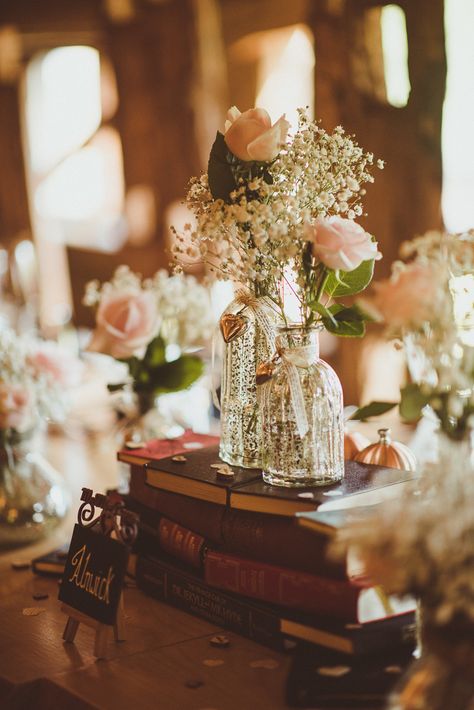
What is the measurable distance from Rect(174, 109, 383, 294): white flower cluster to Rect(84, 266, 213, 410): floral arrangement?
44 cm

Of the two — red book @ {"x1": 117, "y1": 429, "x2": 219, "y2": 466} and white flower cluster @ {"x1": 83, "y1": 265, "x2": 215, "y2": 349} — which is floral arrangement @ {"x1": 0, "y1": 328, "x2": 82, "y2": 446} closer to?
white flower cluster @ {"x1": 83, "y1": 265, "x2": 215, "y2": 349}

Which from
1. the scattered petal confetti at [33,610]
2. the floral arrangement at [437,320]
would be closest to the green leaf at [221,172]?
the floral arrangement at [437,320]

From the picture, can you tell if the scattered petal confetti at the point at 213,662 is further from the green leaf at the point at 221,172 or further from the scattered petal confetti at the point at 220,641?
the green leaf at the point at 221,172

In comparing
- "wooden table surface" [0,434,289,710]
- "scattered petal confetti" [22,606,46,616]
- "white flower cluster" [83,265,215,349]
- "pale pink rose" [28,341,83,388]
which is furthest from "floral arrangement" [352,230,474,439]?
"pale pink rose" [28,341,83,388]

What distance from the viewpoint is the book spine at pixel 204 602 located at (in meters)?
1.12

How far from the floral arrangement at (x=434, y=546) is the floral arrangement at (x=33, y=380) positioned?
1.06 meters

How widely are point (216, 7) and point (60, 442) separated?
316cm

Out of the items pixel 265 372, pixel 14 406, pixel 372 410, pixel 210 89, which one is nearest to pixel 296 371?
pixel 265 372

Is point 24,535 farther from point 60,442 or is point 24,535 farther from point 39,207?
point 39,207

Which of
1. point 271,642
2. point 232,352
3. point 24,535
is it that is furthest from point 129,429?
point 271,642

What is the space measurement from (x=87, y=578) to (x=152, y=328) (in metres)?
0.59

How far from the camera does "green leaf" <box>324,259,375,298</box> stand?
1.18 metres

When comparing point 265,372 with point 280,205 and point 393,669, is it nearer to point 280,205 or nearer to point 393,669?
point 280,205

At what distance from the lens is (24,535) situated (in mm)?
1697
